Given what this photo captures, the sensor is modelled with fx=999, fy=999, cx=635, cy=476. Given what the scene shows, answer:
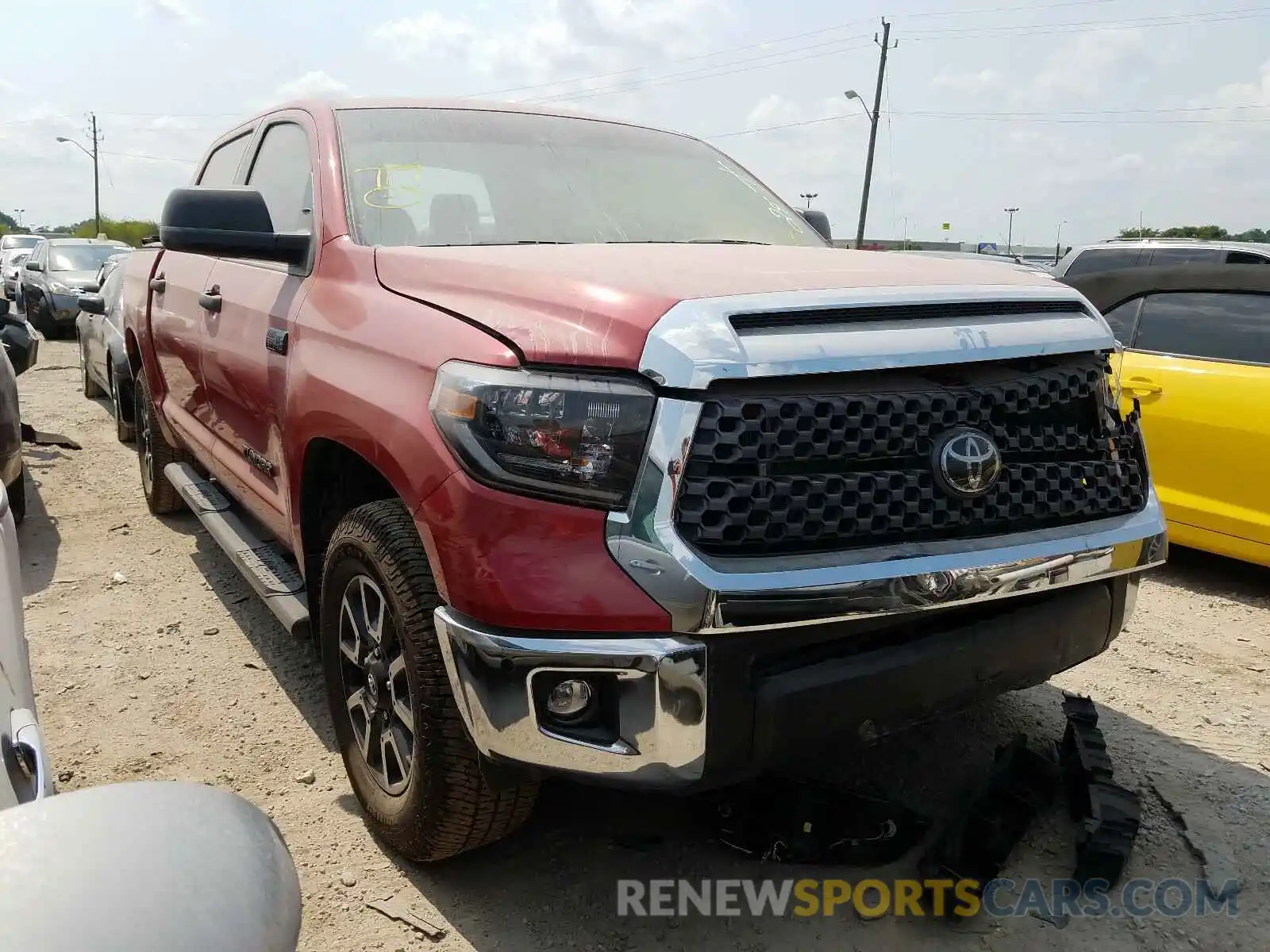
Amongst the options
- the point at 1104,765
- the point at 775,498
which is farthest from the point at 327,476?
the point at 1104,765

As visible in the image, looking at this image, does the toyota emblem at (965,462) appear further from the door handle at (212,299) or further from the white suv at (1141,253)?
the white suv at (1141,253)

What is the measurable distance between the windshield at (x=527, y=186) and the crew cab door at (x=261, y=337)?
26 centimetres

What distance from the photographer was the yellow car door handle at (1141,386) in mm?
4965

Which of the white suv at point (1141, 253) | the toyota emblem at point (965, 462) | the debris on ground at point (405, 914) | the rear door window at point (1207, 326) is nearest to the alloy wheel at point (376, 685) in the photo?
the debris on ground at point (405, 914)

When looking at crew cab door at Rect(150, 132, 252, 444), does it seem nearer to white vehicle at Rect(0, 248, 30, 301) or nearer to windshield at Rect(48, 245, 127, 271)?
windshield at Rect(48, 245, 127, 271)

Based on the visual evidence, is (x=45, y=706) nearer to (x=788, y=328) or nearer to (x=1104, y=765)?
(x=788, y=328)

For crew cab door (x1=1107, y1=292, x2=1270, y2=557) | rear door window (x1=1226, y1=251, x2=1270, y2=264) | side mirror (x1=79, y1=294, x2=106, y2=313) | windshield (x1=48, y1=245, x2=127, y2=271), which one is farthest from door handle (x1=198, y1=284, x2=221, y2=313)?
windshield (x1=48, y1=245, x2=127, y2=271)

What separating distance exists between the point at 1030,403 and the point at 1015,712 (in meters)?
1.54

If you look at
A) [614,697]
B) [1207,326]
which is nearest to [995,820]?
[614,697]

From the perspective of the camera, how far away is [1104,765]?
283cm

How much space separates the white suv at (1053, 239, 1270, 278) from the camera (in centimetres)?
863

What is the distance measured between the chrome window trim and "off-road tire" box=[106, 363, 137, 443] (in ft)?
17.8

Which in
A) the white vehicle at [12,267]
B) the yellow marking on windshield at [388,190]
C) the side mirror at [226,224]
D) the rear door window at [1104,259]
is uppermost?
the rear door window at [1104,259]

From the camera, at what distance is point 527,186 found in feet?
10.3
